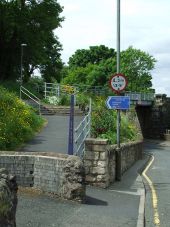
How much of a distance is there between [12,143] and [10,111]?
136 inches

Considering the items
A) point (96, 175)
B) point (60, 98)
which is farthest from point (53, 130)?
point (60, 98)

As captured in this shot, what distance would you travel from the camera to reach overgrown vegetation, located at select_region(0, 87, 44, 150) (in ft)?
61.8

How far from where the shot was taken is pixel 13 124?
20.4 metres

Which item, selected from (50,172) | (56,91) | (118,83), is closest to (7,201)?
(50,172)

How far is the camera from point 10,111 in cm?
2231

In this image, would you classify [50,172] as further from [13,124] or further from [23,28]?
[23,28]

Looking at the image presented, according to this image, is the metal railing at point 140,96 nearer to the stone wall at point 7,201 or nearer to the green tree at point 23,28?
the green tree at point 23,28

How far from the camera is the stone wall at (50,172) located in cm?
1244

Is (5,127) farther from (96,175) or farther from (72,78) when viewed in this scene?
(72,78)

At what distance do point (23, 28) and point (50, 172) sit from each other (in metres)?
46.8

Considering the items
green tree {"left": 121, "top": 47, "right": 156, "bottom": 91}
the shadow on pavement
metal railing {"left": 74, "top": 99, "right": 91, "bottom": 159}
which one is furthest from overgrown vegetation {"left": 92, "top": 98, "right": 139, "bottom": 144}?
green tree {"left": 121, "top": 47, "right": 156, "bottom": 91}

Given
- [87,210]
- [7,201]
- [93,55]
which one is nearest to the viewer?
[7,201]

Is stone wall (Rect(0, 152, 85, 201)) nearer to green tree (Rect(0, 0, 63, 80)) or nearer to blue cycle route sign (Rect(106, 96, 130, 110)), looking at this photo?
blue cycle route sign (Rect(106, 96, 130, 110))

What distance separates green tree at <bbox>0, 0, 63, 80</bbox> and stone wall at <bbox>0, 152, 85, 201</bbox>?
44713 mm
